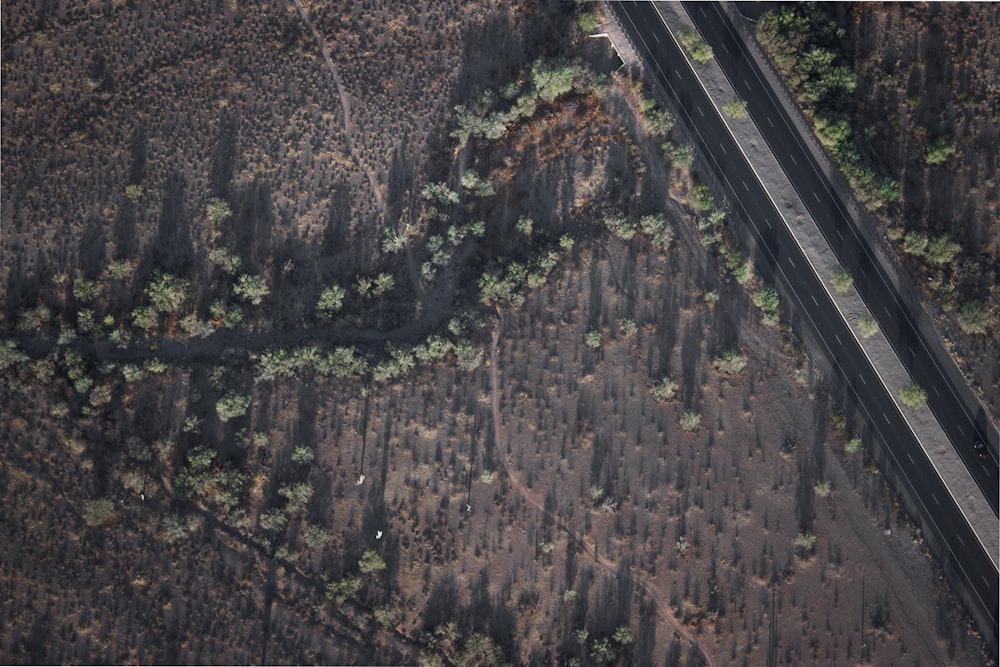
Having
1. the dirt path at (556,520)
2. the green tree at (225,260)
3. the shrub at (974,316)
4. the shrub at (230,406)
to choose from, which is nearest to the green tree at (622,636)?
the dirt path at (556,520)

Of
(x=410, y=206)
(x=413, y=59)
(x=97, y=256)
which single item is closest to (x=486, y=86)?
(x=413, y=59)

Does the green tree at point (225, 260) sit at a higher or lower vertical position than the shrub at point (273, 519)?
higher

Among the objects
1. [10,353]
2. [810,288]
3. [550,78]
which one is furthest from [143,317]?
[810,288]

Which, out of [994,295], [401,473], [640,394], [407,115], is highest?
[407,115]

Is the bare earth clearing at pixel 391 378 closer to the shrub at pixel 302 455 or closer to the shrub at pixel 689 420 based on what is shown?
the shrub at pixel 689 420

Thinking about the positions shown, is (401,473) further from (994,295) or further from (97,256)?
(994,295)

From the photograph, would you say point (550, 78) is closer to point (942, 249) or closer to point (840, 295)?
point (840, 295)
